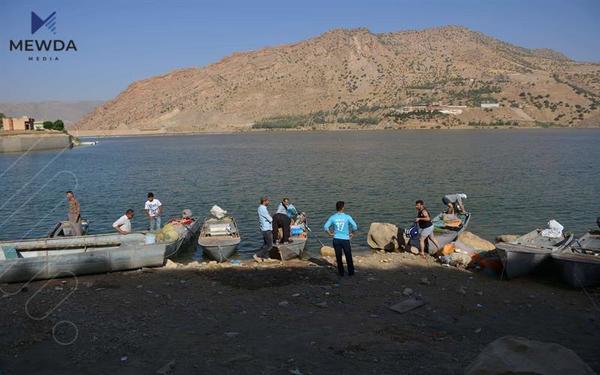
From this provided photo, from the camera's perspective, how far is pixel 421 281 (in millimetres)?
12289

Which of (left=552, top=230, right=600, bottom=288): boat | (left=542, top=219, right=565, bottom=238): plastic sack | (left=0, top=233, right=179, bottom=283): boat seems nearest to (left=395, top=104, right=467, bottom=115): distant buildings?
(left=542, top=219, right=565, bottom=238): plastic sack

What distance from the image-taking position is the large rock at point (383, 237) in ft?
55.1

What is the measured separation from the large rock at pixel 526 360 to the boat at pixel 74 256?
1015 centimetres

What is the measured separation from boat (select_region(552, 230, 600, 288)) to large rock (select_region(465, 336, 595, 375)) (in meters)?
7.43

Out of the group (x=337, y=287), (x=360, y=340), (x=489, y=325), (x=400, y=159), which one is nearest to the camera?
(x=360, y=340)

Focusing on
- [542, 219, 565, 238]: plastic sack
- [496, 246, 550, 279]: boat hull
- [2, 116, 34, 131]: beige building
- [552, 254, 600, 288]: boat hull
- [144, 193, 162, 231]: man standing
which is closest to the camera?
[552, 254, 600, 288]: boat hull

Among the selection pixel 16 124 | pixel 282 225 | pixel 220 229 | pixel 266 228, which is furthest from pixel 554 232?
pixel 16 124

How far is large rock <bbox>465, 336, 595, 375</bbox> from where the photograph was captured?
5016mm

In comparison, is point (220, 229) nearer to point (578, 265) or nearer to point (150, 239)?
point (150, 239)

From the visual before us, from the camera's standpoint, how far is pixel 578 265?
11.8 meters

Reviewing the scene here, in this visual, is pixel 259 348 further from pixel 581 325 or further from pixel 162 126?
pixel 162 126

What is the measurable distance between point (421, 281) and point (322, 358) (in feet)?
16.1

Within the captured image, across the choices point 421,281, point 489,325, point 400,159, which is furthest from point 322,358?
point 400,159

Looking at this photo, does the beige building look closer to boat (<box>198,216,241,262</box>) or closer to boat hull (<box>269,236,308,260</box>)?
boat (<box>198,216,241,262</box>)
